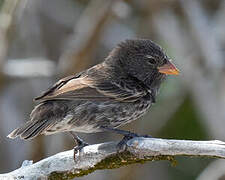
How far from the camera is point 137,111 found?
5.54m

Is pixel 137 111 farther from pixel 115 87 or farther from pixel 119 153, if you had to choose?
pixel 119 153

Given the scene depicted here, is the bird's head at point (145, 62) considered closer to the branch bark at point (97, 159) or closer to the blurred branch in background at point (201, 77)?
the branch bark at point (97, 159)

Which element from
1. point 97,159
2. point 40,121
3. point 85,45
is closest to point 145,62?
point 40,121

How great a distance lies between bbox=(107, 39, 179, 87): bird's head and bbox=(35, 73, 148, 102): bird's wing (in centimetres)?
22

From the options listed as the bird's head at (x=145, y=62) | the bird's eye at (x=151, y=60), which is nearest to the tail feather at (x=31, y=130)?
the bird's head at (x=145, y=62)

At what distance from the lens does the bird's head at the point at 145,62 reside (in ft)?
19.4

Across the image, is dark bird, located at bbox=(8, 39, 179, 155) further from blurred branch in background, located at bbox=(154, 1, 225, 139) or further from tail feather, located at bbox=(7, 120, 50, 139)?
blurred branch in background, located at bbox=(154, 1, 225, 139)

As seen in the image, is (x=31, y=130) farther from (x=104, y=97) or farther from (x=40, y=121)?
(x=104, y=97)

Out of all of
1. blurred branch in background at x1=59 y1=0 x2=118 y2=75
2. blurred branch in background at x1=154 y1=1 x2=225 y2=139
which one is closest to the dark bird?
blurred branch in background at x1=59 y1=0 x2=118 y2=75

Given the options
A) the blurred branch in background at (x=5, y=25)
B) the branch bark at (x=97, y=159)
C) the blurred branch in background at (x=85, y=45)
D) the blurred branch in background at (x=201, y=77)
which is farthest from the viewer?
the blurred branch in background at (x=201, y=77)

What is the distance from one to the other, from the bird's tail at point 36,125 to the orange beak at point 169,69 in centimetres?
112

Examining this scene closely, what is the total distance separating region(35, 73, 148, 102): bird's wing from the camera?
5355 mm

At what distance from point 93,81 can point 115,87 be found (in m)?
0.20

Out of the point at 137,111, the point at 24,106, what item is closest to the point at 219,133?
the point at 137,111
